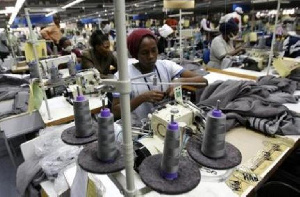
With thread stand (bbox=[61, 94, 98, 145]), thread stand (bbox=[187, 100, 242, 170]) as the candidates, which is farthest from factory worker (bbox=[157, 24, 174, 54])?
thread stand (bbox=[187, 100, 242, 170])

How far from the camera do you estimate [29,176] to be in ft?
5.11

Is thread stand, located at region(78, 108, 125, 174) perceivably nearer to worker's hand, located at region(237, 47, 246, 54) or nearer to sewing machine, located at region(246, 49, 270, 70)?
sewing machine, located at region(246, 49, 270, 70)

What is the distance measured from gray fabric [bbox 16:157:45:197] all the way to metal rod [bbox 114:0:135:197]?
1.16 meters

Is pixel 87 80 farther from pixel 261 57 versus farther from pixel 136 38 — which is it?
pixel 261 57

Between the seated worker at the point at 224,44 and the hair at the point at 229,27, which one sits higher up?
the hair at the point at 229,27

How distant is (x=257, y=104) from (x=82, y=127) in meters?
1.26

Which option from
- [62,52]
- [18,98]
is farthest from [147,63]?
[62,52]

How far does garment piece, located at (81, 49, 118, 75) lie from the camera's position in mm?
3189

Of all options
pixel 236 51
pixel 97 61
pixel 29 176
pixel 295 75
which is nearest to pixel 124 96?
pixel 29 176

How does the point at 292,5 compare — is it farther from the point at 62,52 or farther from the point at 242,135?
the point at 242,135

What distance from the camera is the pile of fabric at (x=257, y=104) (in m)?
1.49

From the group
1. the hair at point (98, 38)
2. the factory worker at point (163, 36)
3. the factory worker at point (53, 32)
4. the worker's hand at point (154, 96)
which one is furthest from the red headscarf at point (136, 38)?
the factory worker at point (53, 32)

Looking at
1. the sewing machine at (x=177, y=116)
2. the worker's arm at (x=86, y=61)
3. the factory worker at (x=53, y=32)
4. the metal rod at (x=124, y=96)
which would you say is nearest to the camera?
the metal rod at (x=124, y=96)

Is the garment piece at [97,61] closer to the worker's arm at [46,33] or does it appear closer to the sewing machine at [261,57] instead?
the sewing machine at [261,57]
